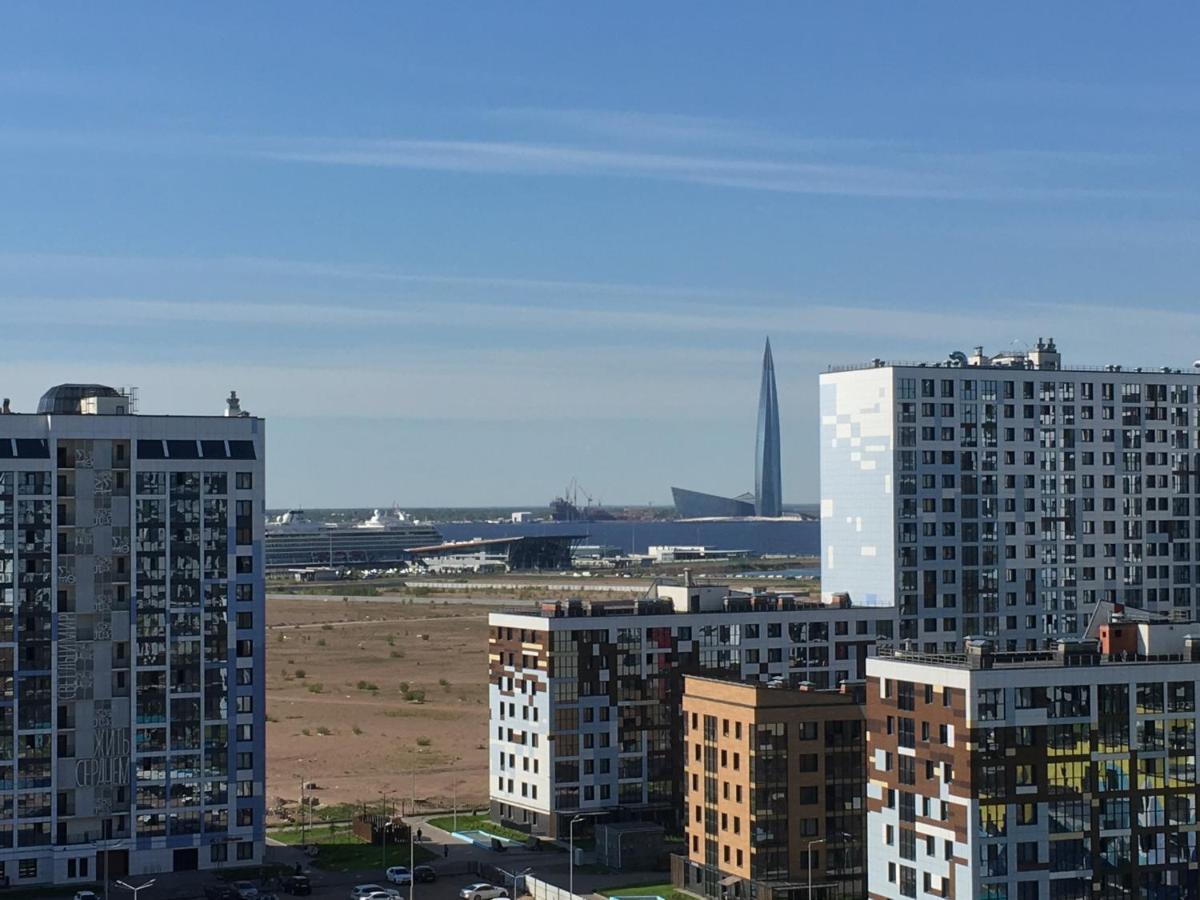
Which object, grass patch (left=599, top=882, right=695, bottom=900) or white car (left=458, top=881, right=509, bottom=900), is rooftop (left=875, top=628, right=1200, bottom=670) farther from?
white car (left=458, top=881, right=509, bottom=900)

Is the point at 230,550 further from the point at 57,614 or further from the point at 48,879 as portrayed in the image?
the point at 48,879

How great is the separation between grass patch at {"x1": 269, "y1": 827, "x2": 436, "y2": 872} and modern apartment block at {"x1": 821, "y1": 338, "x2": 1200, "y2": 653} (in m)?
46.9

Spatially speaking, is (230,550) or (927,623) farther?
(927,623)

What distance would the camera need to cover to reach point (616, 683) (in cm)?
12912

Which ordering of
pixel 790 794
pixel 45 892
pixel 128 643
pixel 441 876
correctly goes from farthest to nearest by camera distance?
pixel 441 876, pixel 128 643, pixel 45 892, pixel 790 794

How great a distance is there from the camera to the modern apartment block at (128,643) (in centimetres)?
11338

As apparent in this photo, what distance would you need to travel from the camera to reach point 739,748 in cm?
10488

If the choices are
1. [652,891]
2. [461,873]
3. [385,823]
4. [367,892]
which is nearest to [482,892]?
[367,892]

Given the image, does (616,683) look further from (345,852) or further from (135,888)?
(135,888)

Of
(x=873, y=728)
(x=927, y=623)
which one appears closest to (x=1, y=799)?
(x=873, y=728)

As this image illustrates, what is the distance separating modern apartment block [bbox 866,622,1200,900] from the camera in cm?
8806

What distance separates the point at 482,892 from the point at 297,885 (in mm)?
Answer: 11422

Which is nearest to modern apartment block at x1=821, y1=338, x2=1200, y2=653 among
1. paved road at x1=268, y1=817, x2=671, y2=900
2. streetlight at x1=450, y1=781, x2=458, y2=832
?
streetlight at x1=450, y1=781, x2=458, y2=832

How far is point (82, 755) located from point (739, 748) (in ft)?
135
